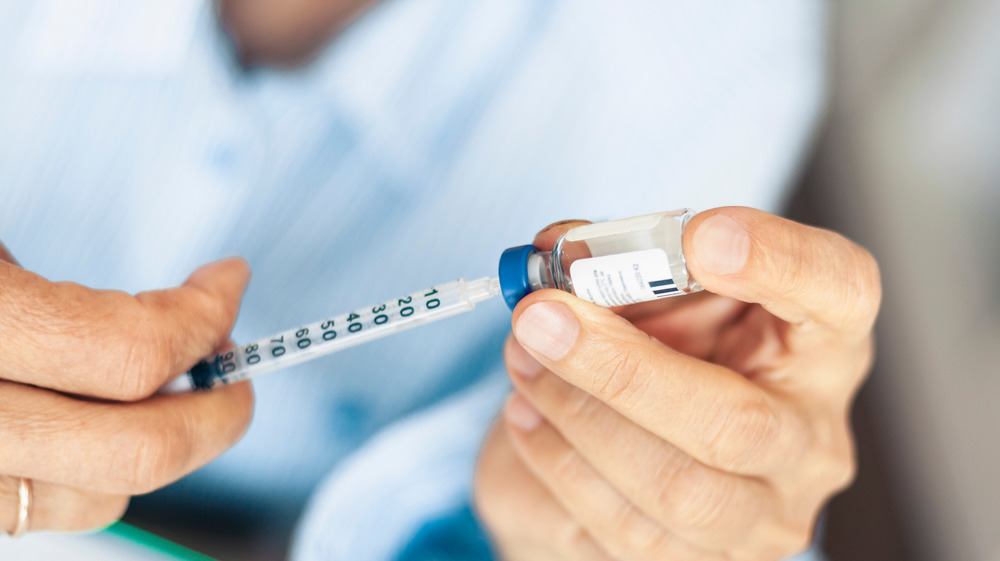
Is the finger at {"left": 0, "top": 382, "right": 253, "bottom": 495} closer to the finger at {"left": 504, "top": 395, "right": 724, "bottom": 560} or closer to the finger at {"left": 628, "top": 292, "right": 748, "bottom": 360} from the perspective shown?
the finger at {"left": 504, "top": 395, "right": 724, "bottom": 560}

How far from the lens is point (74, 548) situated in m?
0.66

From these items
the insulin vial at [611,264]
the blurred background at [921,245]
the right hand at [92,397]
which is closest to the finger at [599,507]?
the insulin vial at [611,264]

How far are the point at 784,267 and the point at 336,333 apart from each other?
442mm

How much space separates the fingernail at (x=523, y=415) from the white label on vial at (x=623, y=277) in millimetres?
239

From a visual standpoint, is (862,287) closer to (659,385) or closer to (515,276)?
(659,385)

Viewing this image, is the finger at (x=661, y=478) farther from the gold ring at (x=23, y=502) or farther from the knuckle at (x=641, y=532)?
the gold ring at (x=23, y=502)

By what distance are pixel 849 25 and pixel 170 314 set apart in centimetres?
160

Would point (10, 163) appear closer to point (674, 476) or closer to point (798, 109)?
point (674, 476)

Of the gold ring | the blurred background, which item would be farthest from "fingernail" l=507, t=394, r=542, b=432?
the blurred background

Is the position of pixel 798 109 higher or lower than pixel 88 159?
lower

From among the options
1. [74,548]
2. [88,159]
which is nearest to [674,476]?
[74,548]

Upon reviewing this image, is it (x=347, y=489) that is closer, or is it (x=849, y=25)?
(x=347, y=489)

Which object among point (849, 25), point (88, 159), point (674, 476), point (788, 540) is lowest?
point (788, 540)

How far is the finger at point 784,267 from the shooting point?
47 cm
